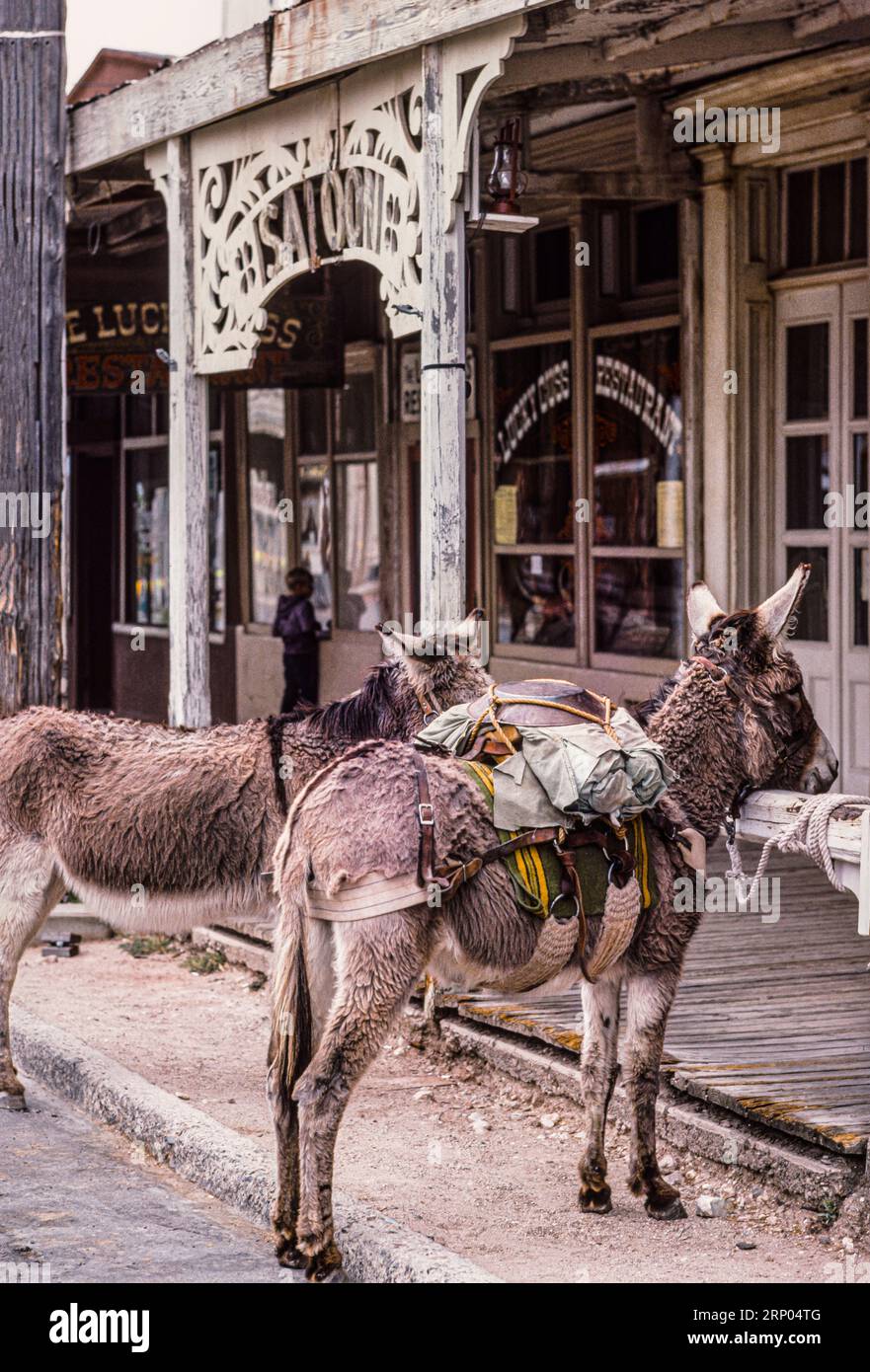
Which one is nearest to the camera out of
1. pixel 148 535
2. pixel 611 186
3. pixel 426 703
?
pixel 426 703

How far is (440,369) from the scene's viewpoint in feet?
24.8

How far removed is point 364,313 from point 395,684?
28.3 ft

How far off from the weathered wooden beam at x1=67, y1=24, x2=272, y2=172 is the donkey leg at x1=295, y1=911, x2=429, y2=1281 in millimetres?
5082

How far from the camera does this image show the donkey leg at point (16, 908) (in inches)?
282

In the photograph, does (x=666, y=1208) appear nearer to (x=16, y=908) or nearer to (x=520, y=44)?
(x=16, y=908)

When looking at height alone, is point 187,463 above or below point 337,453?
below

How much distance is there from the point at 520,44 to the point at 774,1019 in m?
4.11

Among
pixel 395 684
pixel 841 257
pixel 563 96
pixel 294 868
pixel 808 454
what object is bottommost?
pixel 294 868

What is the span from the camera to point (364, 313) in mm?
14641

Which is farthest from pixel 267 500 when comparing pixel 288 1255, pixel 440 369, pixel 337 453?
pixel 288 1255

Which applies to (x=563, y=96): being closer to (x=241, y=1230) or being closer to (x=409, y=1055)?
(x=409, y=1055)
